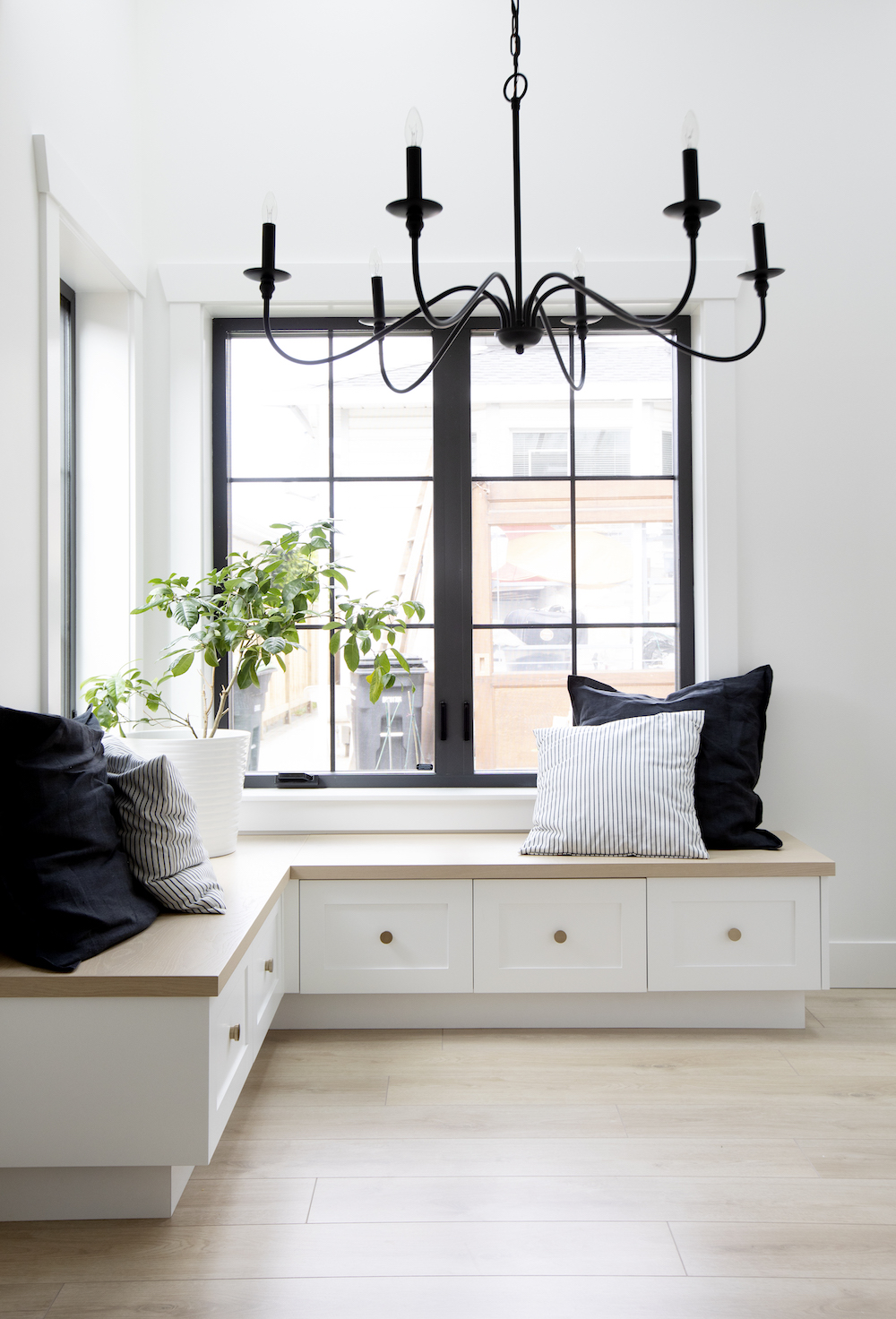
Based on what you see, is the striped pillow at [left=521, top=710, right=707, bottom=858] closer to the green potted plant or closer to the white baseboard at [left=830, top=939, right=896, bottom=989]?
the green potted plant

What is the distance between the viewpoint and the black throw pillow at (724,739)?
8.45 ft

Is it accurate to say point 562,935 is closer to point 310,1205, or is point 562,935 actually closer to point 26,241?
point 310,1205

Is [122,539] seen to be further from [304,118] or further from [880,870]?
[880,870]

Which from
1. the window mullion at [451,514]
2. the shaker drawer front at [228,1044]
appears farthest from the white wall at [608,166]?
the shaker drawer front at [228,1044]

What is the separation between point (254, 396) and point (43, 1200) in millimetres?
2324

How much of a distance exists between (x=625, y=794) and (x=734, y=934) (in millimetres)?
489

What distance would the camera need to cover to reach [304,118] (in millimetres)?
2816

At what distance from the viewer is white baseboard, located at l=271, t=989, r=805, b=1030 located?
247 centimetres

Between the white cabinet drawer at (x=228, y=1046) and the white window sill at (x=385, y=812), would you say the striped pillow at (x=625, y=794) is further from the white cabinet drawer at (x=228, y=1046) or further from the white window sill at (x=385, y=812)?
the white cabinet drawer at (x=228, y=1046)

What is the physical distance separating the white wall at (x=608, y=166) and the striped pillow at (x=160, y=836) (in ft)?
3.51

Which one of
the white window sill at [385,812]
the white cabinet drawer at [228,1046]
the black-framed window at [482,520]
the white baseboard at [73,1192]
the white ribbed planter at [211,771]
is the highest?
the black-framed window at [482,520]

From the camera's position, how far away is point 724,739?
2.62m

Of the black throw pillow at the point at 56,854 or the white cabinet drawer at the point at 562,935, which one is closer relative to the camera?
the black throw pillow at the point at 56,854

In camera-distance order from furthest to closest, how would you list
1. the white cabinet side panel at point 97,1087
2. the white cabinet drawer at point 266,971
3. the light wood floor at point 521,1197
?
1. the white cabinet drawer at point 266,971
2. the white cabinet side panel at point 97,1087
3. the light wood floor at point 521,1197
